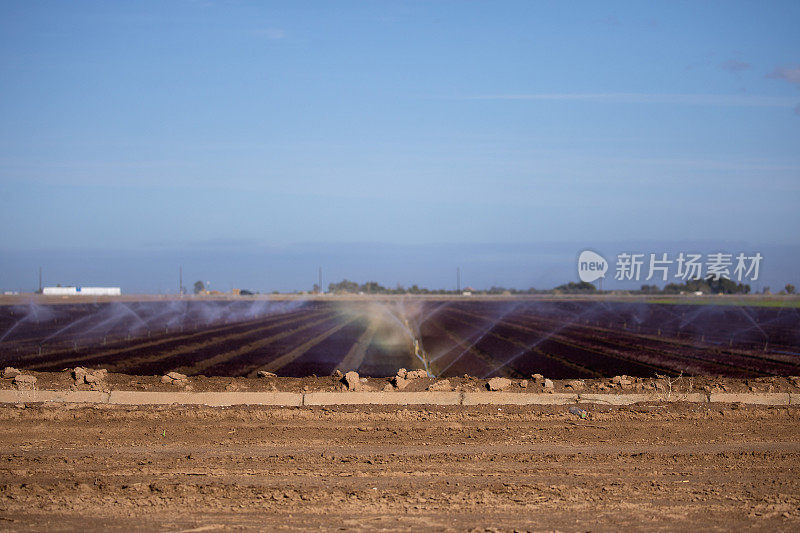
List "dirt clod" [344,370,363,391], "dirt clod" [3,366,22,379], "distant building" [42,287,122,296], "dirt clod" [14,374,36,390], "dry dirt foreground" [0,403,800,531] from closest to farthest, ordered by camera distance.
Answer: "dry dirt foreground" [0,403,800,531] < "dirt clod" [14,374,36,390] < "dirt clod" [344,370,363,391] < "dirt clod" [3,366,22,379] < "distant building" [42,287,122,296]

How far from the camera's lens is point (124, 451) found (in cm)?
923

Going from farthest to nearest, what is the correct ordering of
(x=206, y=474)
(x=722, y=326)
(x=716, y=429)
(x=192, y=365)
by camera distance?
(x=722, y=326), (x=192, y=365), (x=716, y=429), (x=206, y=474)

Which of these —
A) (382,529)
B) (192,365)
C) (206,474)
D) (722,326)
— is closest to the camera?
(382,529)

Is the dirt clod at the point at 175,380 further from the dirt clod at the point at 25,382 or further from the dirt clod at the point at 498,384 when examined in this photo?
the dirt clod at the point at 498,384

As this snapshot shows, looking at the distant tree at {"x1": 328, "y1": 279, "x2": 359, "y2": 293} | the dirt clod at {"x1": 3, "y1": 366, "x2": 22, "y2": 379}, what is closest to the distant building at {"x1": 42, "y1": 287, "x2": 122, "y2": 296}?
the distant tree at {"x1": 328, "y1": 279, "x2": 359, "y2": 293}

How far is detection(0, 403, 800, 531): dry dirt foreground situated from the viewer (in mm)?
6871

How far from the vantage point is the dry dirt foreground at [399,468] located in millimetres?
6871

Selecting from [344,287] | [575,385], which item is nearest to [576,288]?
[344,287]

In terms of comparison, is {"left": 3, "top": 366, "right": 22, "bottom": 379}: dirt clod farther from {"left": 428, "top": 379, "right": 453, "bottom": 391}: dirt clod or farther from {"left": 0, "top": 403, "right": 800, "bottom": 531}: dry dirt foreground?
{"left": 428, "top": 379, "right": 453, "bottom": 391}: dirt clod

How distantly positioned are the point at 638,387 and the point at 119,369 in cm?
1557

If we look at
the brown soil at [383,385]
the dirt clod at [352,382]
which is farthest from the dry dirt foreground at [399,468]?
the dirt clod at [352,382]

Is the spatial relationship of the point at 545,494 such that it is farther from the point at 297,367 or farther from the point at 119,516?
the point at 297,367

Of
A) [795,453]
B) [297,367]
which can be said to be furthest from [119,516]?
[297,367]

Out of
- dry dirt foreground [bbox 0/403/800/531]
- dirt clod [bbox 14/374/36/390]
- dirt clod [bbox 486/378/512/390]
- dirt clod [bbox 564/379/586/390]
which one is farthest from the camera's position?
dirt clod [bbox 564/379/586/390]
